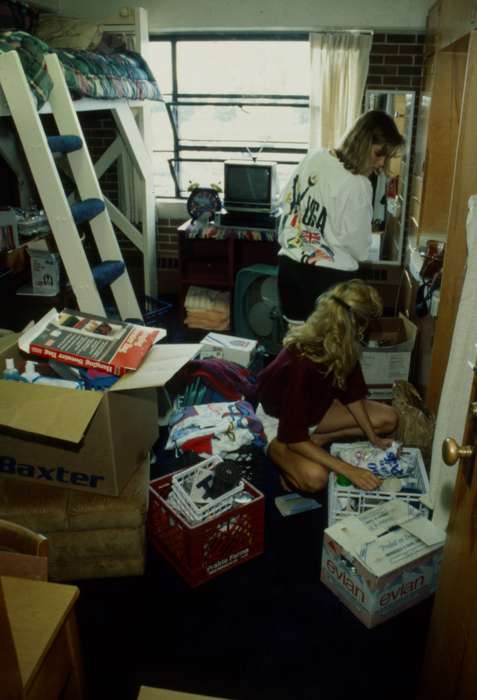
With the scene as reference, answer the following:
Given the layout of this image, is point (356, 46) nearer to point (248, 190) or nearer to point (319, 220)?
point (248, 190)

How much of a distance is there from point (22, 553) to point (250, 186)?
10.5 feet

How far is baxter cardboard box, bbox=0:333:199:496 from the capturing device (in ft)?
6.10

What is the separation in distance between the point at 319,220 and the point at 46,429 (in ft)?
5.78

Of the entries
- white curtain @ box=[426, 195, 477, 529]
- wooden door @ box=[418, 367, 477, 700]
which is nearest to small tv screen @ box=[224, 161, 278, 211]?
white curtain @ box=[426, 195, 477, 529]

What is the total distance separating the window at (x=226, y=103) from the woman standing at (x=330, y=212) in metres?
1.72

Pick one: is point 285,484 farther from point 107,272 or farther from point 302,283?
point 107,272

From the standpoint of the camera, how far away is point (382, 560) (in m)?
1.91

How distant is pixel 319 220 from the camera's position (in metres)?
2.98

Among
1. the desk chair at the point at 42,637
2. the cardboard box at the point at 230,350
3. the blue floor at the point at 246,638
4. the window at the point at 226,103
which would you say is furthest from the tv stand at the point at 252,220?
the desk chair at the point at 42,637

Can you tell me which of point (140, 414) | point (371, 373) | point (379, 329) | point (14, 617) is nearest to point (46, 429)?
point (140, 414)

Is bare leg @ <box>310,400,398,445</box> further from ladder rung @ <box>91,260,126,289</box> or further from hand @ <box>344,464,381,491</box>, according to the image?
ladder rung @ <box>91,260,126,289</box>

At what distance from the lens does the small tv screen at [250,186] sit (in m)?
4.07

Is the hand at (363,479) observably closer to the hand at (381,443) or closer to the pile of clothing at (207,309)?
the hand at (381,443)

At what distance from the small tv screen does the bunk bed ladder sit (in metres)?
1.45
